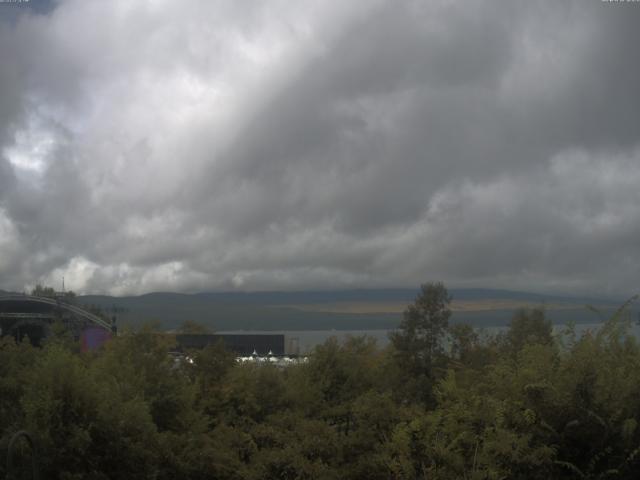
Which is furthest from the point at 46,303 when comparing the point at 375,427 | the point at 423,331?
Answer: the point at 375,427

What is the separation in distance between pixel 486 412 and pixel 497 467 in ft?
4.10

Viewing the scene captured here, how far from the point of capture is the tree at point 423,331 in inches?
1319

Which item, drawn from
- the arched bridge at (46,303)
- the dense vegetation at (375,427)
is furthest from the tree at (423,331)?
the arched bridge at (46,303)

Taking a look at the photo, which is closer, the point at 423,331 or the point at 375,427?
the point at 375,427

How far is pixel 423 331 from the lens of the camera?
1454 inches

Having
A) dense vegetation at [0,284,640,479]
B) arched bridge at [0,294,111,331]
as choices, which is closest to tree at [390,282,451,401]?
dense vegetation at [0,284,640,479]

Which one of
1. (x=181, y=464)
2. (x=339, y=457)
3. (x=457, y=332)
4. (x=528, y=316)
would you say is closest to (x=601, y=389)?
(x=339, y=457)

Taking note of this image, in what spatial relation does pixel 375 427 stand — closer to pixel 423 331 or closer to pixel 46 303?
pixel 423 331

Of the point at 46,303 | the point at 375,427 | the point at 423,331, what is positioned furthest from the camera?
the point at 46,303

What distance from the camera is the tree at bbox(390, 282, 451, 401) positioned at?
33500 mm

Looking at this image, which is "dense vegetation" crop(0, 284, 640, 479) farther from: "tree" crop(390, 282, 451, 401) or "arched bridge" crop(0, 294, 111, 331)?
"arched bridge" crop(0, 294, 111, 331)

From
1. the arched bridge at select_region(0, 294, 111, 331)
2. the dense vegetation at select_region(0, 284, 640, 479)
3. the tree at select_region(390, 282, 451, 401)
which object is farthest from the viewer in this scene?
the arched bridge at select_region(0, 294, 111, 331)

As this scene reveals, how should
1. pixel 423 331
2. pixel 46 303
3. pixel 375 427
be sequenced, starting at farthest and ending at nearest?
pixel 46 303 < pixel 423 331 < pixel 375 427

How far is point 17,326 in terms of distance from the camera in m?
69.2
